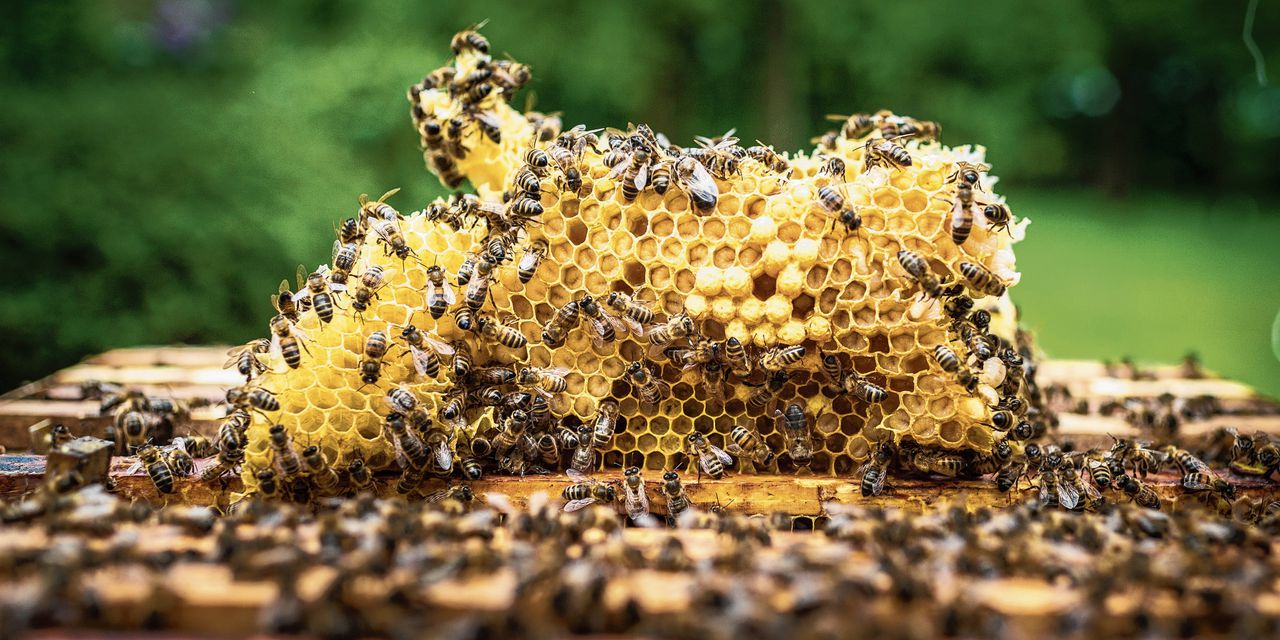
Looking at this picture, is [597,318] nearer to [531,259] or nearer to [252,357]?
[531,259]

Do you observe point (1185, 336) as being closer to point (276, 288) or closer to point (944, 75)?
point (944, 75)

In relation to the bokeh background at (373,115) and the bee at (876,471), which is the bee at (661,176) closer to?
the bee at (876,471)

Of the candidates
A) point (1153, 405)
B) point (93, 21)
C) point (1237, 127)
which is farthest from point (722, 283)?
point (1237, 127)

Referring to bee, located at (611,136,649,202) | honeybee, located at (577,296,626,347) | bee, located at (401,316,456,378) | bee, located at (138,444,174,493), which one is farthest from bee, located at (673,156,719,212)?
bee, located at (138,444,174,493)

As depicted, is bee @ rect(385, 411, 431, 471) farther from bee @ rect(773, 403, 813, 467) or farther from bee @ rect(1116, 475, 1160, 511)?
bee @ rect(1116, 475, 1160, 511)

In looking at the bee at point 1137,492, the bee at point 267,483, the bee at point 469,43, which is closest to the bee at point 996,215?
the bee at point 1137,492

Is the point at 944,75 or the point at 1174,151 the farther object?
the point at 1174,151
